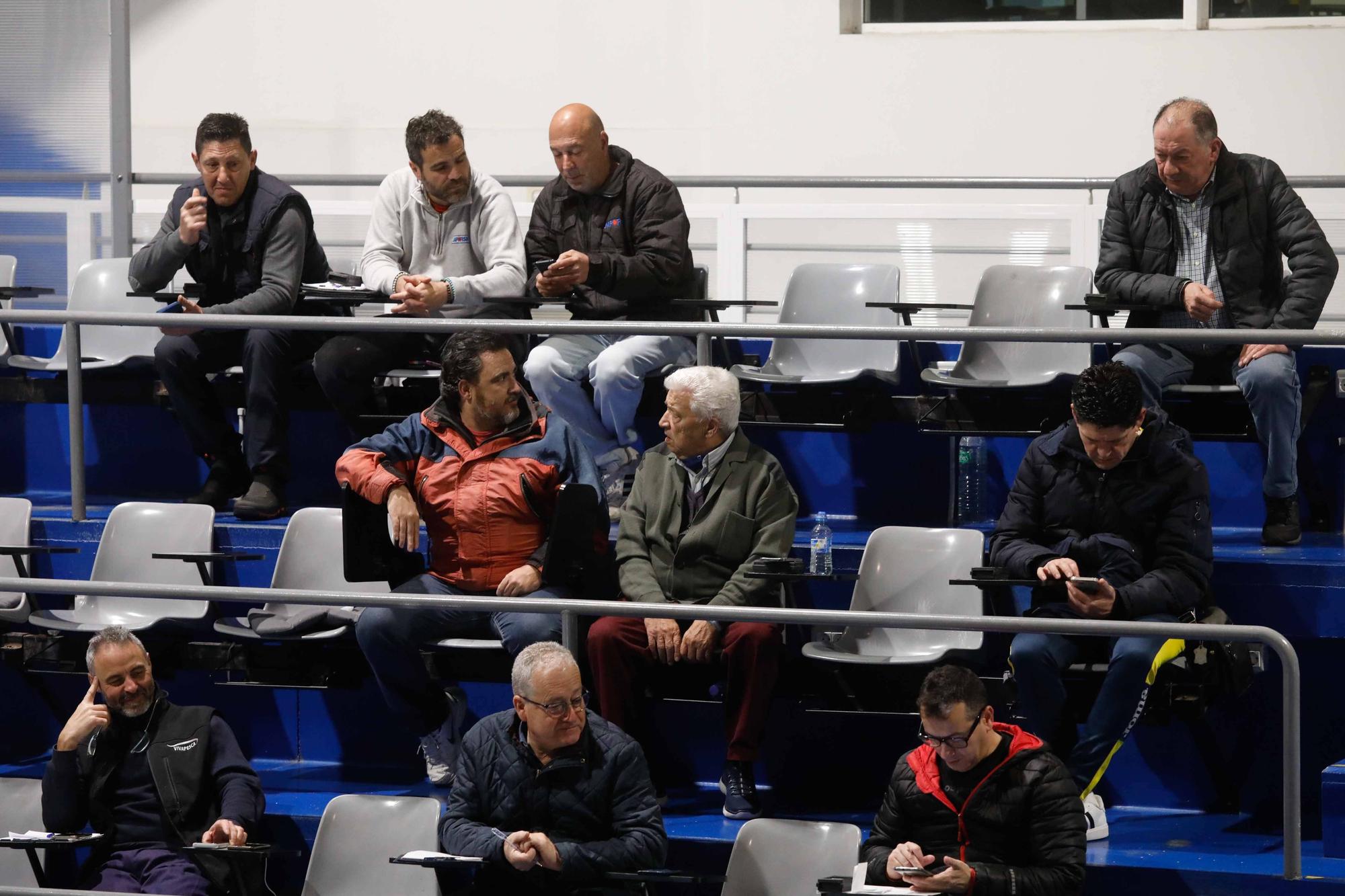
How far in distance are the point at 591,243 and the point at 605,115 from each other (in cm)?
347

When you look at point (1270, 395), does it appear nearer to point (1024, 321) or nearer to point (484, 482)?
point (1024, 321)

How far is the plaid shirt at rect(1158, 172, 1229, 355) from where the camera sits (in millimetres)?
5305

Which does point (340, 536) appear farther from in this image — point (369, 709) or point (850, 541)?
point (850, 541)

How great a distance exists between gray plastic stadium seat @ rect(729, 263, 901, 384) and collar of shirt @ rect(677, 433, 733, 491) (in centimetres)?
90

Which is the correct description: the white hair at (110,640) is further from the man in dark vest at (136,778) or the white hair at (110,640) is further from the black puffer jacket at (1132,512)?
the black puffer jacket at (1132,512)

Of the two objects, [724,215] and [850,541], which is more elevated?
[724,215]

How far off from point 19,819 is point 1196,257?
12.7 ft

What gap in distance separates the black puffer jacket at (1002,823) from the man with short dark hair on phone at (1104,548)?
0.39m

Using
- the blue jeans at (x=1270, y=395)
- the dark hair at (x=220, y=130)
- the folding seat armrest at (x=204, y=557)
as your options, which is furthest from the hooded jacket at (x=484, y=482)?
the blue jeans at (x=1270, y=395)

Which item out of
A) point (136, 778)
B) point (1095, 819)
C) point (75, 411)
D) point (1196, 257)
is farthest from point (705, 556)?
point (75, 411)

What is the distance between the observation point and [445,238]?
5781mm

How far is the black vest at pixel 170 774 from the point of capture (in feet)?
15.3

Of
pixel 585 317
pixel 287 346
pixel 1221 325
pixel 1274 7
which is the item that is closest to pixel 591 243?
pixel 585 317

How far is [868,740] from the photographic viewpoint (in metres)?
5.03
